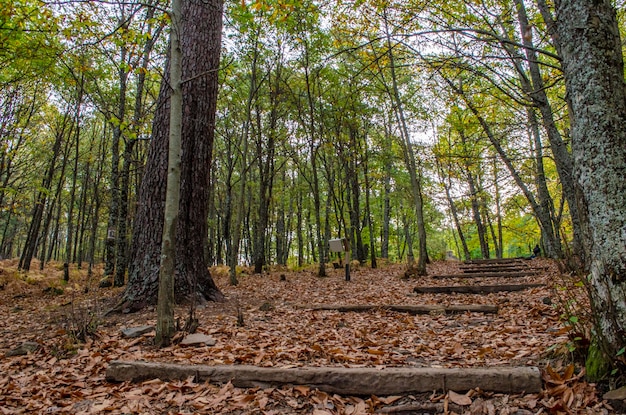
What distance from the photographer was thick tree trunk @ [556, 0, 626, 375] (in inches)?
91.0

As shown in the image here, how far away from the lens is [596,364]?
241cm

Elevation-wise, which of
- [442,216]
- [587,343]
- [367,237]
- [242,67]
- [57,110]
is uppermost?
[242,67]

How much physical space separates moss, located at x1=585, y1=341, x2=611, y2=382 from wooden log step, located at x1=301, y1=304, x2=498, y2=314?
→ 2.95 metres

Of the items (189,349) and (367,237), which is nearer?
(189,349)

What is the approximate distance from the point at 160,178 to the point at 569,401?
5742 mm

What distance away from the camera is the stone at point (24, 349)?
394 centimetres

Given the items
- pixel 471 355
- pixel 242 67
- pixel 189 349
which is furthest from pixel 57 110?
pixel 471 355

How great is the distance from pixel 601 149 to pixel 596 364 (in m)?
1.55

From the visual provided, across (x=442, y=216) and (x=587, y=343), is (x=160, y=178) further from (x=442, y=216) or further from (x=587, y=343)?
(x=442, y=216)

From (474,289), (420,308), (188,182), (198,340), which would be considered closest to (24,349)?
(198,340)

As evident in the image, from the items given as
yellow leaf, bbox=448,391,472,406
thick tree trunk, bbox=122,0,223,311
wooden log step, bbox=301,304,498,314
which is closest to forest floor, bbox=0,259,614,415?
yellow leaf, bbox=448,391,472,406

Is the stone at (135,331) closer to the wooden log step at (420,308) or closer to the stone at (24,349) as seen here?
the stone at (24,349)

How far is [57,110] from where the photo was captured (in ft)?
49.9

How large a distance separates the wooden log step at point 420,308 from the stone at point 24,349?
394cm
